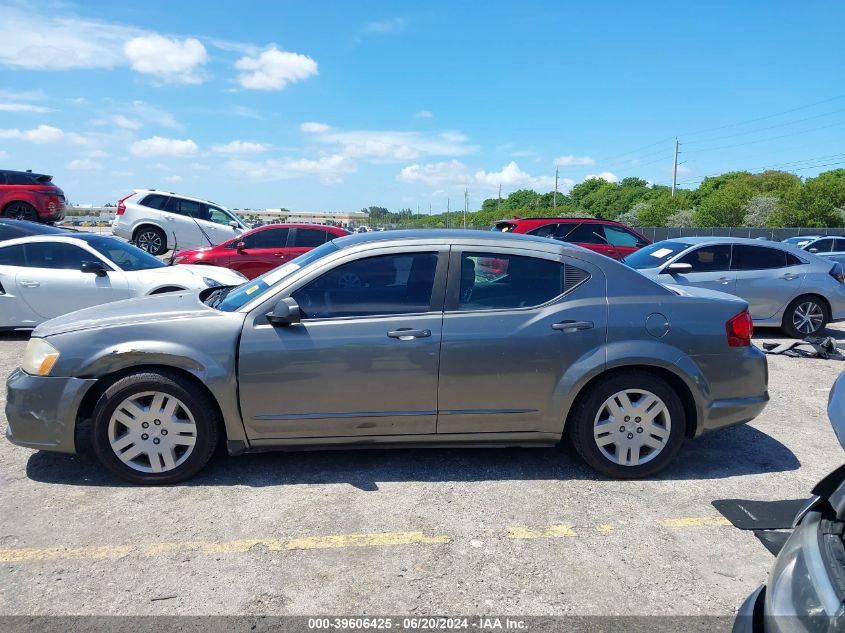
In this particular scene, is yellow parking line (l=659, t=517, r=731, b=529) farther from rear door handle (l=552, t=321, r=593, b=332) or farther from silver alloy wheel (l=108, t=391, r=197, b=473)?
silver alloy wheel (l=108, t=391, r=197, b=473)

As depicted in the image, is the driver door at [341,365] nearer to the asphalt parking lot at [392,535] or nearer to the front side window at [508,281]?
the front side window at [508,281]

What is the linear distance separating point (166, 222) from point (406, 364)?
14662 millimetres

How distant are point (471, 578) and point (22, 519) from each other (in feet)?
8.45

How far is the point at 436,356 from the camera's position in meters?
3.90

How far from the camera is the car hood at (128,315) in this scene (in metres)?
3.93

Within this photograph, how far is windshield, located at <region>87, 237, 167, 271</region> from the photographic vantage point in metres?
8.34

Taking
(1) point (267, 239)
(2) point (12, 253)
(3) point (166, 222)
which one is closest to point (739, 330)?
(2) point (12, 253)

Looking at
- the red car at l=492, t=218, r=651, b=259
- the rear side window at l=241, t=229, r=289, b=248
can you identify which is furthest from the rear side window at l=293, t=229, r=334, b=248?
the red car at l=492, t=218, r=651, b=259

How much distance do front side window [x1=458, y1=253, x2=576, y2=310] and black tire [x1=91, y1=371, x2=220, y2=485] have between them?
5.79 ft

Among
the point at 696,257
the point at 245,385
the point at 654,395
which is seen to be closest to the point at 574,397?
the point at 654,395

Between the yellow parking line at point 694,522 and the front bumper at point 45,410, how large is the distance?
11.6 ft

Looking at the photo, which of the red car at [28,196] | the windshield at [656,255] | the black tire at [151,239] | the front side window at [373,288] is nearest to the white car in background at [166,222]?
the black tire at [151,239]

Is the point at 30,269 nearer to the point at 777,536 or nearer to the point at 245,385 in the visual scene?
the point at 245,385

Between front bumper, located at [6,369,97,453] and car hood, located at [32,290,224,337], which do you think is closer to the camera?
front bumper, located at [6,369,97,453]
